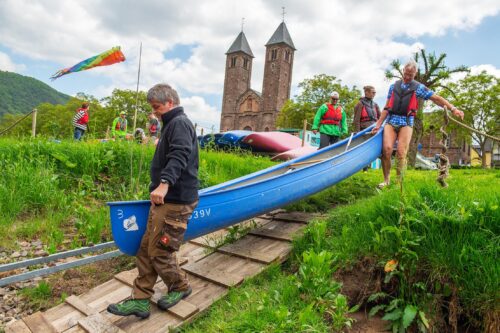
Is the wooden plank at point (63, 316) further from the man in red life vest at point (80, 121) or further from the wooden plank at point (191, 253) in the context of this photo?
the man in red life vest at point (80, 121)

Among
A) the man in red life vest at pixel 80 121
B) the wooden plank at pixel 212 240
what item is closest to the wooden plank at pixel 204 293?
the wooden plank at pixel 212 240

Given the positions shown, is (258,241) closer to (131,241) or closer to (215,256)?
(215,256)

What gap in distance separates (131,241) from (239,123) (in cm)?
6869

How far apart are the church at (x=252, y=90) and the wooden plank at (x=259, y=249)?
6040 cm

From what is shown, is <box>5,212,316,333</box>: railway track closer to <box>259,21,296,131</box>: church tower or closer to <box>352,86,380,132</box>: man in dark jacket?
<box>352,86,380,132</box>: man in dark jacket

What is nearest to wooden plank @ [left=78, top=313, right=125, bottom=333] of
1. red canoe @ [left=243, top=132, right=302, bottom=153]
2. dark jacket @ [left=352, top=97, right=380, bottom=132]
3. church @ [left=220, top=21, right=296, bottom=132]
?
dark jacket @ [left=352, top=97, right=380, bottom=132]

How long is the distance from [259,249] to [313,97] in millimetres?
42317

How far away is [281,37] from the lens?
225ft

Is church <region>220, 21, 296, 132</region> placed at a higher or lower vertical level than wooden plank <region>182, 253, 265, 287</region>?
higher

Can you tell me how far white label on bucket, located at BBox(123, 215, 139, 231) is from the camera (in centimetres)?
301

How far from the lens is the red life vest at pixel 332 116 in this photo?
26.2ft

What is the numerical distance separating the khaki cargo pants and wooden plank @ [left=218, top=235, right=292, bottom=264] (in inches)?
40.8

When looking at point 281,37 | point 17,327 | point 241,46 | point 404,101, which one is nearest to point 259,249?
point 17,327

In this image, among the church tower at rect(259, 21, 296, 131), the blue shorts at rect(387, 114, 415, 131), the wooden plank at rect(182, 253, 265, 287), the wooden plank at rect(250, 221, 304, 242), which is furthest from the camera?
the church tower at rect(259, 21, 296, 131)
